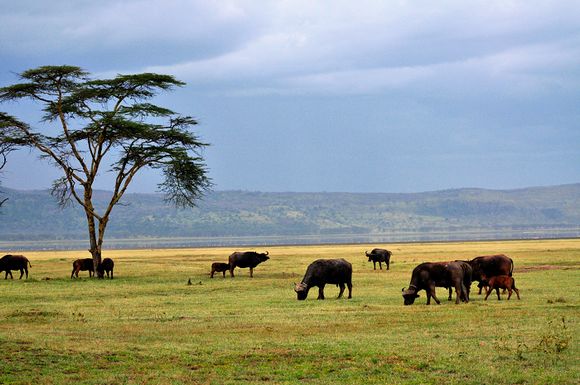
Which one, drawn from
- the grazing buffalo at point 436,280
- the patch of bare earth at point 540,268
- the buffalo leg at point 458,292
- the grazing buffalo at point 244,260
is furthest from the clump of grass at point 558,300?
the grazing buffalo at point 244,260

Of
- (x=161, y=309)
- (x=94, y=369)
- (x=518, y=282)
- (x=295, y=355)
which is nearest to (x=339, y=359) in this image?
(x=295, y=355)

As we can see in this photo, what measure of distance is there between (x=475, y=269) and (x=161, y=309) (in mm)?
12569

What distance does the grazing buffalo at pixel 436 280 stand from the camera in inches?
1133

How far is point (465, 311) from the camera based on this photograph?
85.6ft

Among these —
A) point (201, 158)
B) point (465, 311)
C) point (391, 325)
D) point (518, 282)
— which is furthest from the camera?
point (201, 158)

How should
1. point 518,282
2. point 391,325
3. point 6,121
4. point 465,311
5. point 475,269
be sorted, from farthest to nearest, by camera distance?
point 6,121 < point 518,282 < point 475,269 < point 465,311 < point 391,325

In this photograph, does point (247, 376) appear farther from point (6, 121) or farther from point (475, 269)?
point (6, 121)

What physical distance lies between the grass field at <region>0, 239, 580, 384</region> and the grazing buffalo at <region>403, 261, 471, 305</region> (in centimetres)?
65

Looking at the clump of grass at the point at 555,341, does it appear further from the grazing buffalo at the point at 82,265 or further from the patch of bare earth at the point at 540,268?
the grazing buffalo at the point at 82,265

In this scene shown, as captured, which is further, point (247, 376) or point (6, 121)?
point (6, 121)

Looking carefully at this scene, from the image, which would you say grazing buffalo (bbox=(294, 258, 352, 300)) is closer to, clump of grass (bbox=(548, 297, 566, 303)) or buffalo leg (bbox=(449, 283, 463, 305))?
buffalo leg (bbox=(449, 283, 463, 305))

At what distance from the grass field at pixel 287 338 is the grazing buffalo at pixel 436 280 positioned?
2.13ft

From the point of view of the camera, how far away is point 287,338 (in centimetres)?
2108

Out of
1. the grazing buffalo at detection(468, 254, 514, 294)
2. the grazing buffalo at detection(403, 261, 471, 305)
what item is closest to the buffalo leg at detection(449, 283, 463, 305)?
the grazing buffalo at detection(403, 261, 471, 305)
